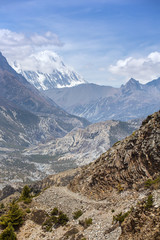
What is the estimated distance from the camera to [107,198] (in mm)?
53281

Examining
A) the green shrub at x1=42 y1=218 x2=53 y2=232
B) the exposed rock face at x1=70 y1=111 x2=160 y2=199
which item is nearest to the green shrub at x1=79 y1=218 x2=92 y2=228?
the green shrub at x1=42 y1=218 x2=53 y2=232

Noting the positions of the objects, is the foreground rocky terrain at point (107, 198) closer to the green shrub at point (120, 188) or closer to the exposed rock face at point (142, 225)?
the green shrub at point (120, 188)

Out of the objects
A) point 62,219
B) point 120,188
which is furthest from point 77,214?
point 120,188

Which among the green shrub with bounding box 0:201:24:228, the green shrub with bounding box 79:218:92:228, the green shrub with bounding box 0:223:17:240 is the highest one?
the green shrub with bounding box 0:201:24:228

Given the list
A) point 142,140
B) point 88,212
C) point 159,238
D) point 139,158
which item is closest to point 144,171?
point 139,158

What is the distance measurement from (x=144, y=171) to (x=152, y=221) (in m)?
28.8

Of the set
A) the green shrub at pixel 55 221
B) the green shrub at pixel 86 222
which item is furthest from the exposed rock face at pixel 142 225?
the green shrub at pixel 55 221

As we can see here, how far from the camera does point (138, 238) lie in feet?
87.0

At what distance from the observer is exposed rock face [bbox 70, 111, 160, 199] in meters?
54.9

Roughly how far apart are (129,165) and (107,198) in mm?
9734

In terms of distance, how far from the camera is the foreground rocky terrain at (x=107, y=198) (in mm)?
38000

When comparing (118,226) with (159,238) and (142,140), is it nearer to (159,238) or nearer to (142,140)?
Answer: (159,238)

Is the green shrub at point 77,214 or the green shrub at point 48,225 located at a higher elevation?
the green shrub at point 48,225

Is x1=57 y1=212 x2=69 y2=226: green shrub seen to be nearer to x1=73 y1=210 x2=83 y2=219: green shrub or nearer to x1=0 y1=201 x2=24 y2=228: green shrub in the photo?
x1=73 y1=210 x2=83 y2=219: green shrub
